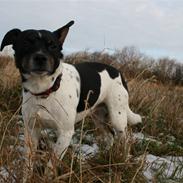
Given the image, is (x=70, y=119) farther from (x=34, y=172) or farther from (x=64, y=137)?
(x=34, y=172)

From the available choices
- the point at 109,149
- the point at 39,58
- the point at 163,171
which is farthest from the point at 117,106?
the point at 39,58

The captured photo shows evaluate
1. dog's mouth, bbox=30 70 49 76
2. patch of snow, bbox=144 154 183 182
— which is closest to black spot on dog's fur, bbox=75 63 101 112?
dog's mouth, bbox=30 70 49 76

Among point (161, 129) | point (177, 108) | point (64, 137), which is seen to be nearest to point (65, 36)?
point (64, 137)

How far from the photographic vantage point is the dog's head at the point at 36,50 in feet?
15.2

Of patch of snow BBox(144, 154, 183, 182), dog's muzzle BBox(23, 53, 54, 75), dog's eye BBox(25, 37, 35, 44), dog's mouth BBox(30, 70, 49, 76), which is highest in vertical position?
dog's eye BBox(25, 37, 35, 44)

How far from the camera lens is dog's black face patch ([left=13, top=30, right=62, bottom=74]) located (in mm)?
4625

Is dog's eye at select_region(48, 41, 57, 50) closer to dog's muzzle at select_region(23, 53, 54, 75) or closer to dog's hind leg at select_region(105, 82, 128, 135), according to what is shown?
dog's muzzle at select_region(23, 53, 54, 75)

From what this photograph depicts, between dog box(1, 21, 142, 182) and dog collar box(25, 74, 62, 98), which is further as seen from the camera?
dog collar box(25, 74, 62, 98)

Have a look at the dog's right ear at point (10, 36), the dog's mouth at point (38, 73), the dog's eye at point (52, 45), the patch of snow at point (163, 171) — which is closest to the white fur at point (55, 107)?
the dog's mouth at point (38, 73)

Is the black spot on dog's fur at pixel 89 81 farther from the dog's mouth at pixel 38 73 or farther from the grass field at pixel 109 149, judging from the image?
the dog's mouth at pixel 38 73

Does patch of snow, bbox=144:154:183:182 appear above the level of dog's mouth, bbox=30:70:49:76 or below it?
below

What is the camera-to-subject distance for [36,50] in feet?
15.4

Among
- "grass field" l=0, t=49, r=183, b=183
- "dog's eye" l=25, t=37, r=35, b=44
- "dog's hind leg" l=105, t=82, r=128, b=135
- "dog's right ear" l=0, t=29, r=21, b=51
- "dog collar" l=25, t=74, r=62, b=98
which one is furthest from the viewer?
"dog's hind leg" l=105, t=82, r=128, b=135

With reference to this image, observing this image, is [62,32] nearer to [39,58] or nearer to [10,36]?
[10,36]
